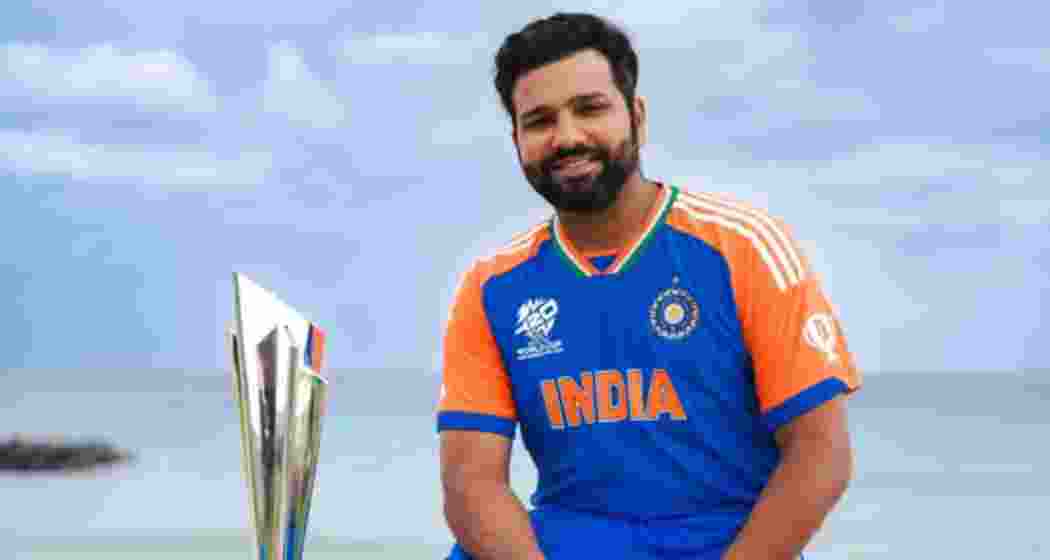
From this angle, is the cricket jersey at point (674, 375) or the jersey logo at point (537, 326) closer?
the cricket jersey at point (674, 375)

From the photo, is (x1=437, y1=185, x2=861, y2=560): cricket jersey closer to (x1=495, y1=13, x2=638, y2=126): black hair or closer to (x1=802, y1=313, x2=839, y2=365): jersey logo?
(x1=802, y1=313, x2=839, y2=365): jersey logo

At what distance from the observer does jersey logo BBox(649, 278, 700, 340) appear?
2.82 metres

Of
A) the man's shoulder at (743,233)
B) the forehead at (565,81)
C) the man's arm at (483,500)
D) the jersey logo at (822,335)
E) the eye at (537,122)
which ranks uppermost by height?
the forehead at (565,81)

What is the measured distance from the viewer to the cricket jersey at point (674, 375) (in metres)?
2.78

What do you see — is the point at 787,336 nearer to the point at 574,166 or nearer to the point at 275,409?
the point at 574,166

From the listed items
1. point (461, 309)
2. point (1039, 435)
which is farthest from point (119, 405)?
point (461, 309)

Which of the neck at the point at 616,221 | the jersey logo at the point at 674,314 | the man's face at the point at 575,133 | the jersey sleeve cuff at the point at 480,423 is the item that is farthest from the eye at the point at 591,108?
the jersey sleeve cuff at the point at 480,423

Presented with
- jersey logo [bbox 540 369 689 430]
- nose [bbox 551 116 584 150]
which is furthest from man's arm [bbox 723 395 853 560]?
→ nose [bbox 551 116 584 150]

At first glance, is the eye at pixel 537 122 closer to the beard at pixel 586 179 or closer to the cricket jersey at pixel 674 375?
the beard at pixel 586 179

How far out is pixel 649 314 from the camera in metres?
2.84

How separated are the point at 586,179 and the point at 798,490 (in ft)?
2.00

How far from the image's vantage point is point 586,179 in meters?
2.83

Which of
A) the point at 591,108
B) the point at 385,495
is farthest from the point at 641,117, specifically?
the point at 385,495

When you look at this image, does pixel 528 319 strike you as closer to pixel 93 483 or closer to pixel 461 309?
pixel 461 309
